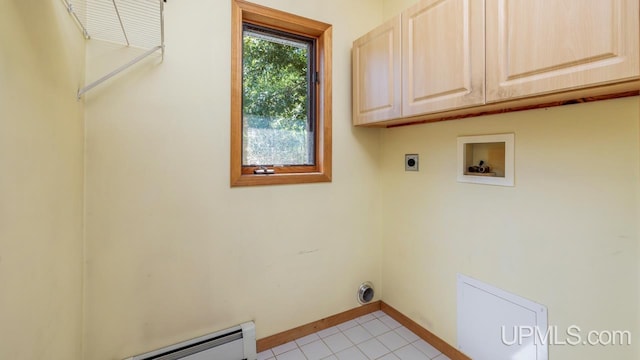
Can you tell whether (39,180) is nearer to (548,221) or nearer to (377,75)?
(377,75)

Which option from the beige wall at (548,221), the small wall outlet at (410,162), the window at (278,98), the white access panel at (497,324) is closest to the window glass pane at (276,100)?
the window at (278,98)

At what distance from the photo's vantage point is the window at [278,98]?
1667 millimetres

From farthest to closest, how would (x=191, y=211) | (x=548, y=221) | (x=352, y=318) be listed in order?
(x=352, y=318)
(x=191, y=211)
(x=548, y=221)

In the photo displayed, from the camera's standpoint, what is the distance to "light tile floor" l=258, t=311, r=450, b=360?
1.71 m

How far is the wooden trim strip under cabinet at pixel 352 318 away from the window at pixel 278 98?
1027mm

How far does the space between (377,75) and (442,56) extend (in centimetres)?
46

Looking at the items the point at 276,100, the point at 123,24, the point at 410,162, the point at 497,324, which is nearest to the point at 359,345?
the point at 497,324

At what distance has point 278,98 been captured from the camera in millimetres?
1875

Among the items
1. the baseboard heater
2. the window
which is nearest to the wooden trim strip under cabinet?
the baseboard heater

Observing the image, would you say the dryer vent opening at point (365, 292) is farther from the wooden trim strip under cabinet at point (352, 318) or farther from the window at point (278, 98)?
the window at point (278, 98)

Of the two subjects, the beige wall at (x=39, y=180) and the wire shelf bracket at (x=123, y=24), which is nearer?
the beige wall at (x=39, y=180)

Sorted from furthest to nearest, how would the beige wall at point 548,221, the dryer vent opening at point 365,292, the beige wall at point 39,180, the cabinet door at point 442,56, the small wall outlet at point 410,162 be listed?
1. the dryer vent opening at point 365,292
2. the small wall outlet at point 410,162
3. the cabinet door at point 442,56
4. the beige wall at point 548,221
5. the beige wall at point 39,180

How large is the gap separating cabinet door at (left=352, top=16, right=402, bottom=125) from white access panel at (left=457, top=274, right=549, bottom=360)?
43.8 inches

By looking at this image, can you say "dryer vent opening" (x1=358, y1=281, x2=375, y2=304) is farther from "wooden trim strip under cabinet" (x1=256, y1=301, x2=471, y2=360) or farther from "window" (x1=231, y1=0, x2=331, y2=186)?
"window" (x1=231, y1=0, x2=331, y2=186)
